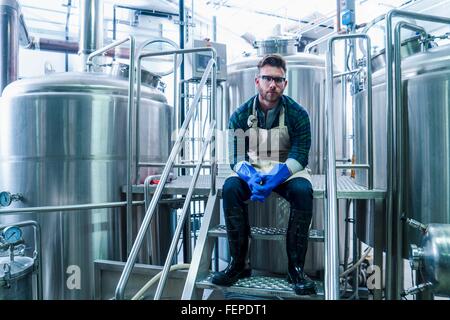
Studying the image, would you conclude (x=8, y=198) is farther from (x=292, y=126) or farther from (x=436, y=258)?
(x=436, y=258)

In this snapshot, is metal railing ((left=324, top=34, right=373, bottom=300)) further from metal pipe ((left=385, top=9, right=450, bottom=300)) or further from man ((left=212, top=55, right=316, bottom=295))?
man ((left=212, top=55, right=316, bottom=295))

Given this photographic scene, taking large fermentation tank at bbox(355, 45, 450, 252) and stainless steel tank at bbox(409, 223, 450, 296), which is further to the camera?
large fermentation tank at bbox(355, 45, 450, 252)

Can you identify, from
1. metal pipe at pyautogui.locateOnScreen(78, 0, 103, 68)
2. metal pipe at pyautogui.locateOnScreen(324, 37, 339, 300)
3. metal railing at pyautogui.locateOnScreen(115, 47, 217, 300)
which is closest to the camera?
metal pipe at pyautogui.locateOnScreen(324, 37, 339, 300)

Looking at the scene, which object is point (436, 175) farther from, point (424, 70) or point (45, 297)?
point (45, 297)

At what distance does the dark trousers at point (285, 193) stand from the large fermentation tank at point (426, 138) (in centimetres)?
50

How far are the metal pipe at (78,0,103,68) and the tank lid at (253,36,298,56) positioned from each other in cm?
153

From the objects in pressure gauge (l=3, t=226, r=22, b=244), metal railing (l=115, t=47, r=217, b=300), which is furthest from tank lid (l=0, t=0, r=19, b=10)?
pressure gauge (l=3, t=226, r=22, b=244)

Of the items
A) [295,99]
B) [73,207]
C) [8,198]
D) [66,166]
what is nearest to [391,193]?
[295,99]

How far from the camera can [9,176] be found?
235 centimetres

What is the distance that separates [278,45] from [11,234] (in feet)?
8.72

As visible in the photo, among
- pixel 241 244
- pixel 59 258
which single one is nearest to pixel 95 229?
pixel 59 258

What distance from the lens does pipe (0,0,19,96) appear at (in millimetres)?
3365

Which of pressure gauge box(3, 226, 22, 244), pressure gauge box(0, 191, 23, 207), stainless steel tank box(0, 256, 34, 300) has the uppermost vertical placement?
pressure gauge box(0, 191, 23, 207)

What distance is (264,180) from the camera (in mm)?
1659
